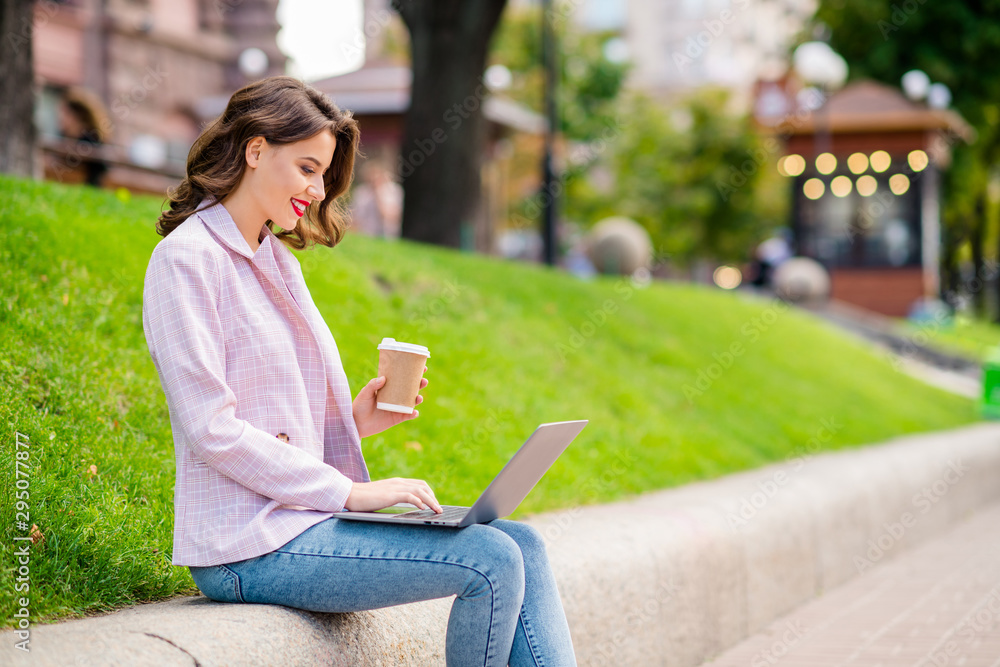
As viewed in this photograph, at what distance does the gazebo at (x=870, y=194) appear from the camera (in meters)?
27.0

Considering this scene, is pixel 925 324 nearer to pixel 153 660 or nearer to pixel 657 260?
pixel 657 260

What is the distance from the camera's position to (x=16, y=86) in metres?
6.91

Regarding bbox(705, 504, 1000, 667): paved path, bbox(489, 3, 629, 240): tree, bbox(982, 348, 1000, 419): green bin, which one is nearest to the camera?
bbox(705, 504, 1000, 667): paved path

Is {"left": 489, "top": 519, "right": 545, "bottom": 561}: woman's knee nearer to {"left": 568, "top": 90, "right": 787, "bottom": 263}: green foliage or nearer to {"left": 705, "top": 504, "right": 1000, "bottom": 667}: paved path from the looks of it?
{"left": 705, "top": 504, "right": 1000, "bottom": 667}: paved path

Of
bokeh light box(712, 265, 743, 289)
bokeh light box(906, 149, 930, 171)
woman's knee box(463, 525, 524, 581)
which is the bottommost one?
bokeh light box(712, 265, 743, 289)

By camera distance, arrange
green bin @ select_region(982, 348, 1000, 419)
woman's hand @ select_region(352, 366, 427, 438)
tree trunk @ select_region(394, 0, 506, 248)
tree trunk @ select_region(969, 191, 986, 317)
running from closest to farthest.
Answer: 1. woman's hand @ select_region(352, 366, 427, 438)
2. tree trunk @ select_region(394, 0, 506, 248)
3. green bin @ select_region(982, 348, 1000, 419)
4. tree trunk @ select_region(969, 191, 986, 317)

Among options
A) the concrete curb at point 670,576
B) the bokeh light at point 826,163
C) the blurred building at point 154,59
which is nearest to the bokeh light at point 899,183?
the bokeh light at point 826,163

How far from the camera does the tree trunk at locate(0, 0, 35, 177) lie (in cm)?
685

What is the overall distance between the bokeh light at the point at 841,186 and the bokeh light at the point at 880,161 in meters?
0.75

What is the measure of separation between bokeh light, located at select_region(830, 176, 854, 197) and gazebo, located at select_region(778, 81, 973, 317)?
25mm

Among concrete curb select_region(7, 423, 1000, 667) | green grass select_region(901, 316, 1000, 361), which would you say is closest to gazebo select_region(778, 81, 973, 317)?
green grass select_region(901, 316, 1000, 361)

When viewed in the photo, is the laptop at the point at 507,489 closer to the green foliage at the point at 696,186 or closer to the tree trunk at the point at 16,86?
the tree trunk at the point at 16,86

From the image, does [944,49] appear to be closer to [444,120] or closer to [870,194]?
[870,194]

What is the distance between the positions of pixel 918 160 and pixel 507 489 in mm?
27179
